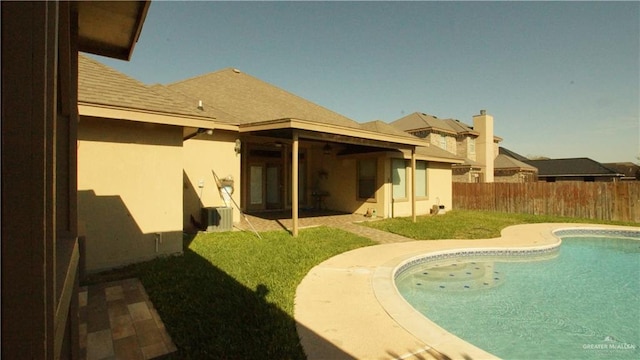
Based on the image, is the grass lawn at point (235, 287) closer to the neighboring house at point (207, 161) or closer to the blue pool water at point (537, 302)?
the neighboring house at point (207, 161)

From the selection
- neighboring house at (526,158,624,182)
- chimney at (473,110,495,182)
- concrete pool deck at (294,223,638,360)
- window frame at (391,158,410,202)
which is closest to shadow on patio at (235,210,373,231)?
window frame at (391,158,410,202)

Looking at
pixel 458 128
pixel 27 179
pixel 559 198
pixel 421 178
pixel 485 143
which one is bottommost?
pixel 559 198

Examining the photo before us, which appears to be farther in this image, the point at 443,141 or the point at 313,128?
the point at 443,141

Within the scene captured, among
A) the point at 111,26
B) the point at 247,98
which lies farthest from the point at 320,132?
the point at 247,98

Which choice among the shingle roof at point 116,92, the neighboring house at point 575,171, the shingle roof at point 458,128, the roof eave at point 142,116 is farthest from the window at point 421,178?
the neighboring house at point 575,171

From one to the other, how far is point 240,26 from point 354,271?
11743 millimetres

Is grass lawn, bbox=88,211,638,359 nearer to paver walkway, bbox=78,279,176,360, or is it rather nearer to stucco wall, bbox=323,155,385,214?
paver walkway, bbox=78,279,176,360

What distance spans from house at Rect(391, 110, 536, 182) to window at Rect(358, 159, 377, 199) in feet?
43.9

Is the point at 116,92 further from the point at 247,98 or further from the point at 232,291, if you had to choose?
the point at 247,98

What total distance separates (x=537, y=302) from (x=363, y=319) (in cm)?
413

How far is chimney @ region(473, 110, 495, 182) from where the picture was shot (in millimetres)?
27234

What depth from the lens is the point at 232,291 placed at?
4812 millimetres

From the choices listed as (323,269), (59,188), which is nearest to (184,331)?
(59,188)

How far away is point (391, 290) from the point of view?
5.19 metres
